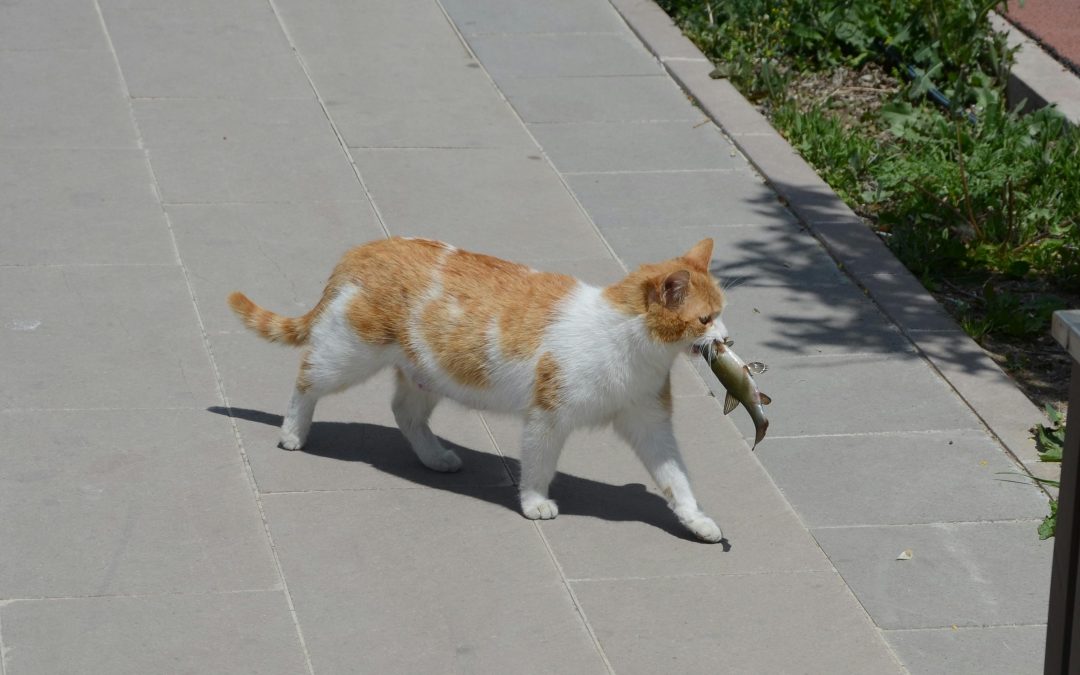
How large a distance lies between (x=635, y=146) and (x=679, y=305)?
4.31 meters

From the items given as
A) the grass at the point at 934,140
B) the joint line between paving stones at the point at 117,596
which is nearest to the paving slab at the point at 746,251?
the grass at the point at 934,140

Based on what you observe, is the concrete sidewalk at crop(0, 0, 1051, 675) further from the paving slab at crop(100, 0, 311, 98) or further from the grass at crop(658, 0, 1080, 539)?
the grass at crop(658, 0, 1080, 539)

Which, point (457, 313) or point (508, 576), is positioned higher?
point (457, 313)

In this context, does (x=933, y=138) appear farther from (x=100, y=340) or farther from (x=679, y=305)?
(x=100, y=340)

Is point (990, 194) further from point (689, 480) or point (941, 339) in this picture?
point (689, 480)

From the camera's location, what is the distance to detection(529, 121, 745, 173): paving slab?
929cm

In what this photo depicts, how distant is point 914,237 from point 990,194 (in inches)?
25.7

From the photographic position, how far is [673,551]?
5.76m

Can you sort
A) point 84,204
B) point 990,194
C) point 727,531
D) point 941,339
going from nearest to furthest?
point 727,531 < point 941,339 < point 84,204 < point 990,194

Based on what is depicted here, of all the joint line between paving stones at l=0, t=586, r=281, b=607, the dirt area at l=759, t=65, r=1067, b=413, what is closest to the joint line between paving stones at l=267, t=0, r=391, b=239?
the dirt area at l=759, t=65, r=1067, b=413

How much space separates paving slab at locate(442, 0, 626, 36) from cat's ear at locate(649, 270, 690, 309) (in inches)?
245

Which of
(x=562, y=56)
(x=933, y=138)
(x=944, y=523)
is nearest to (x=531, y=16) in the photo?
(x=562, y=56)

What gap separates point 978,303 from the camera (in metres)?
8.05

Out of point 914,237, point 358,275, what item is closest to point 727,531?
point 358,275
